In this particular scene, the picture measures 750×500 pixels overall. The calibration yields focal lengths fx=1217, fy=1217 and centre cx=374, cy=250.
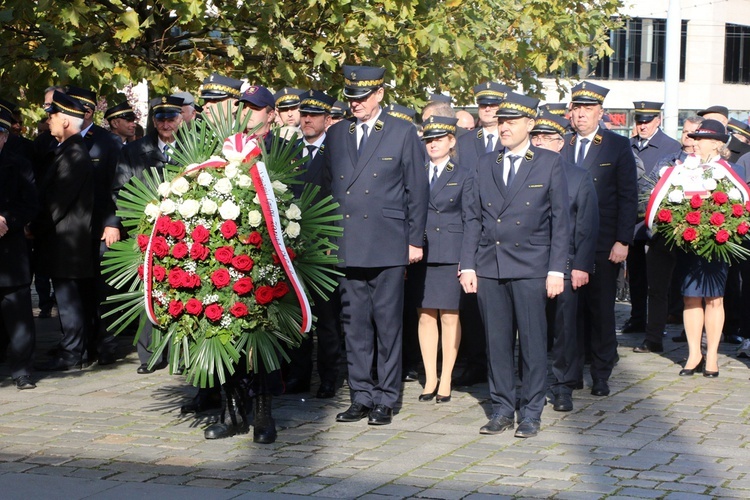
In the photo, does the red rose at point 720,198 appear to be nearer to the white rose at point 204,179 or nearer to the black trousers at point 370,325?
the black trousers at point 370,325

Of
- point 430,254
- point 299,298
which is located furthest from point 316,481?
point 430,254

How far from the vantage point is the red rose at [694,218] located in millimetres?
10320

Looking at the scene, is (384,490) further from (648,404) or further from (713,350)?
(713,350)

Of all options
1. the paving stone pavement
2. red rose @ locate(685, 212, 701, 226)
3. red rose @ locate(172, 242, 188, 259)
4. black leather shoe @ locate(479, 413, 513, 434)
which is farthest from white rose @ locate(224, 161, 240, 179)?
red rose @ locate(685, 212, 701, 226)

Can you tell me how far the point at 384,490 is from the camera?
21.4ft

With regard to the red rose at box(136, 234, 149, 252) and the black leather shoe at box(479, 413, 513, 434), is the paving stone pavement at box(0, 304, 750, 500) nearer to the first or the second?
the black leather shoe at box(479, 413, 513, 434)

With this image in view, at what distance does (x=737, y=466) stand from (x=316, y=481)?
2.48m

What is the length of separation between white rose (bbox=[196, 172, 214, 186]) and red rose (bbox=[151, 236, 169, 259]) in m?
0.42

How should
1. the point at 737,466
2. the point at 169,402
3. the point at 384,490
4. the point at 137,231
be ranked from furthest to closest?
the point at 169,402 < the point at 137,231 < the point at 737,466 < the point at 384,490

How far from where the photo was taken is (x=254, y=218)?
292 inches

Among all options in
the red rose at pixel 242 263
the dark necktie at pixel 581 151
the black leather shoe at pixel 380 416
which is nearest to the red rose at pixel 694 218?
the dark necktie at pixel 581 151

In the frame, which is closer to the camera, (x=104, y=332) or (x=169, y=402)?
(x=169, y=402)

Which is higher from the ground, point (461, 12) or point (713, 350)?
point (461, 12)

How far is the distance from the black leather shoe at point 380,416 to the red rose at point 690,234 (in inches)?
135
